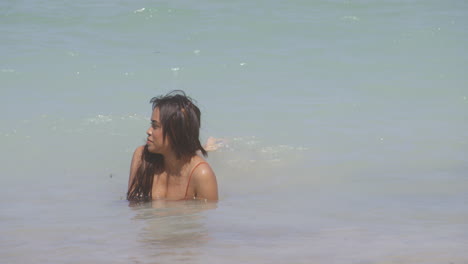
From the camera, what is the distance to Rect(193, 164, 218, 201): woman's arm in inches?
205

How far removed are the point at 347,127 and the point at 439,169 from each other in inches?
81.7

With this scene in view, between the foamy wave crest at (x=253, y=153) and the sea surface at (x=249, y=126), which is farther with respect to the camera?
the foamy wave crest at (x=253, y=153)

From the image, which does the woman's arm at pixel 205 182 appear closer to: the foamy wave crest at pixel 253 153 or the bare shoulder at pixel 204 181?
the bare shoulder at pixel 204 181

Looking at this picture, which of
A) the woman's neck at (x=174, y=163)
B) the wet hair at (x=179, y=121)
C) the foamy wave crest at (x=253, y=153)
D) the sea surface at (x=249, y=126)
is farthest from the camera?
the foamy wave crest at (x=253, y=153)

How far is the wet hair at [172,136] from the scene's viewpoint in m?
5.10

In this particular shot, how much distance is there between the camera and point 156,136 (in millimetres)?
5129

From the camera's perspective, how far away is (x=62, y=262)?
3.65 metres

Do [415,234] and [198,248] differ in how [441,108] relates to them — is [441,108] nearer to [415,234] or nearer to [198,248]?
[415,234]

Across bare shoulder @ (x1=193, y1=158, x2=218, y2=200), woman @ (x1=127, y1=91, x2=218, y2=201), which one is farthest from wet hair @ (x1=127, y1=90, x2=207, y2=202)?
bare shoulder @ (x1=193, y1=158, x2=218, y2=200)

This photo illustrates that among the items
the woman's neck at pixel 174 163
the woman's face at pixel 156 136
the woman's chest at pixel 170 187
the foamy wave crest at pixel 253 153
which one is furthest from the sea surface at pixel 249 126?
the woman's face at pixel 156 136

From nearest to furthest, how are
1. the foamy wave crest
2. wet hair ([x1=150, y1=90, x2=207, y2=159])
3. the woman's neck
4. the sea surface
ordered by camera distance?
the sea surface
wet hair ([x1=150, y1=90, x2=207, y2=159])
the woman's neck
the foamy wave crest

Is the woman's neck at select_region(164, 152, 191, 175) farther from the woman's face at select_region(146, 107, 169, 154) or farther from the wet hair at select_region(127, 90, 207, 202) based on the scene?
the woman's face at select_region(146, 107, 169, 154)

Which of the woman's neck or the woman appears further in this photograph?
the woman's neck

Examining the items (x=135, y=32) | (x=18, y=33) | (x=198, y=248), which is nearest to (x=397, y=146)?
(x=198, y=248)
